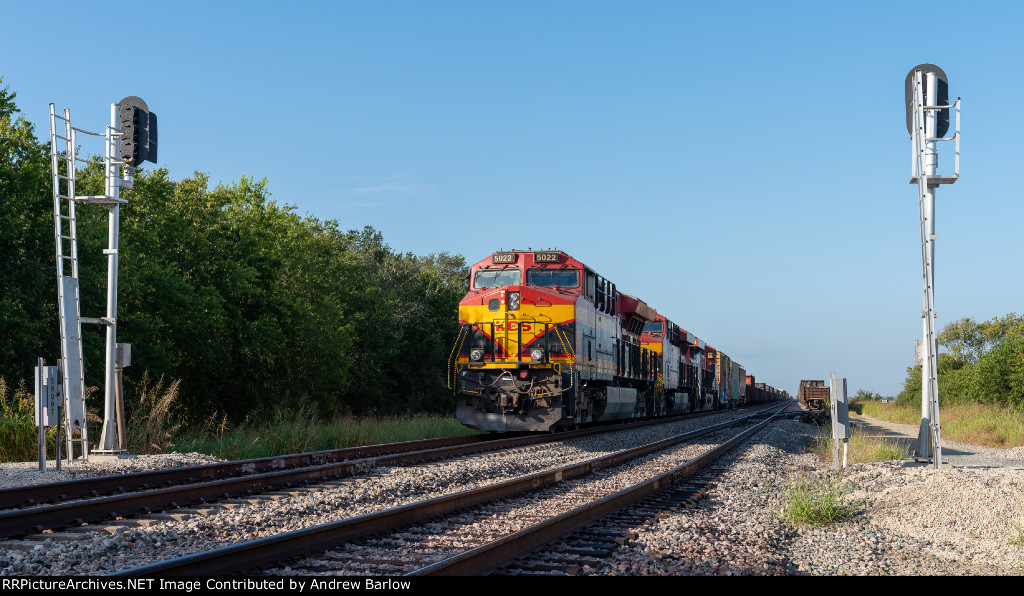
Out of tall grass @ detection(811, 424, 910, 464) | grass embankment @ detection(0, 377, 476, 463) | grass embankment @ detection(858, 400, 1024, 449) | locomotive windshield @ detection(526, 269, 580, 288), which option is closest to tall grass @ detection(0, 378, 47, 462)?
grass embankment @ detection(0, 377, 476, 463)

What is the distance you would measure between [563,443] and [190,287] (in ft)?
46.2

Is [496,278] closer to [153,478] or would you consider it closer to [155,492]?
→ [153,478]

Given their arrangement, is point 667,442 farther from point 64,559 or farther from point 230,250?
point 230,250

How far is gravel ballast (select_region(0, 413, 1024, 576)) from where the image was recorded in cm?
587

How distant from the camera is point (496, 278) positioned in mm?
19688

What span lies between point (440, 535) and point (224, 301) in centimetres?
2192

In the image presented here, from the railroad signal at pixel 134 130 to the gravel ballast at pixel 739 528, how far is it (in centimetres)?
528

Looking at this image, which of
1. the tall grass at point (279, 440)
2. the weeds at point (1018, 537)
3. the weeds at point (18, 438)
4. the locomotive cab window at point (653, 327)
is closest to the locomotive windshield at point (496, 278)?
the tall grass at point (279, 440)

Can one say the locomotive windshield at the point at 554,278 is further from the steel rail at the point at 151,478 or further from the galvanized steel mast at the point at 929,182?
the galvanized steel mast at the point at 929,182

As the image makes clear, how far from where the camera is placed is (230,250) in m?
29.4

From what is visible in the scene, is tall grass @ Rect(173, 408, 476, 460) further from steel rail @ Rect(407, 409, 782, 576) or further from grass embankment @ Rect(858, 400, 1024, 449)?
grass embankment @ Rect(858, 400, 1024, 449)

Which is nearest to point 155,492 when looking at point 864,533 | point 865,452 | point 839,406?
A: point 864,533

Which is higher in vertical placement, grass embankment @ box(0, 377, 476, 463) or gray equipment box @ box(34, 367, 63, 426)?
gray equipment box @ box(34, 367, 63, 426)

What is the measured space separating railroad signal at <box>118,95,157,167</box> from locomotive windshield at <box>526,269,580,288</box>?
9015 millimetres
